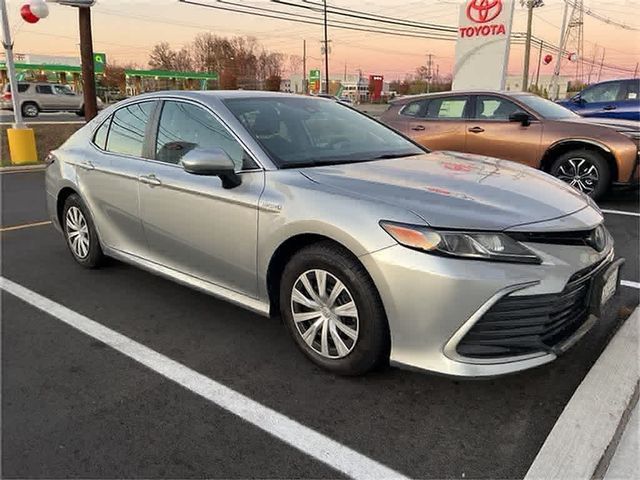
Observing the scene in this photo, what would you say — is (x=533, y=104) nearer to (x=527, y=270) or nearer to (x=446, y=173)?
(x=446, y=173)

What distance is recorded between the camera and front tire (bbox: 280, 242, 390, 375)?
98.1 inches

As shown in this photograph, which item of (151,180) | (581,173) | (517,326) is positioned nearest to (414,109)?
(581,173)

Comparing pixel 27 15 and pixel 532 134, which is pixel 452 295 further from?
pixel 27 15

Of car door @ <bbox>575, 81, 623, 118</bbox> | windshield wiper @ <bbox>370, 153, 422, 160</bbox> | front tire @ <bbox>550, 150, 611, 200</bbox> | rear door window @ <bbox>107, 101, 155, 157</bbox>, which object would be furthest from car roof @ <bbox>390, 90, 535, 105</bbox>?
rear door window @ <bbox>107, 101, 155, 157</bbox>

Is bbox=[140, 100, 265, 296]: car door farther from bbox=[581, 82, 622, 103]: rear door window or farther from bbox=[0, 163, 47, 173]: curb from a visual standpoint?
bbox=[581, 82, 622, 103]: rear door window

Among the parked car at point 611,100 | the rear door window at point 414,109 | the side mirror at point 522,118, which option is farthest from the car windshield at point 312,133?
the parked car at point 611,100

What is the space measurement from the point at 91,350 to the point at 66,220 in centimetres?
197

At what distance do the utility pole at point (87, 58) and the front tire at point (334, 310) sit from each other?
11088 mm

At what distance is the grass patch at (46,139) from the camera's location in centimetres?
1293

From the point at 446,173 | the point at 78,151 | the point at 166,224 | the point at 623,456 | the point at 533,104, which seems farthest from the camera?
the point at 533,104

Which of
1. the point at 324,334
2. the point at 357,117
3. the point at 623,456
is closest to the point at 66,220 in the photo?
the point at 357,117

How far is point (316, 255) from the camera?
265 cm

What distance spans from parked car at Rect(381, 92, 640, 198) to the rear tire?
86.3 feet

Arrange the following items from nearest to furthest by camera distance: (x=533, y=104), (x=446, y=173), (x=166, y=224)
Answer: (x=446, y=173) → (x=166, y=224) → (x=533, y=104)
